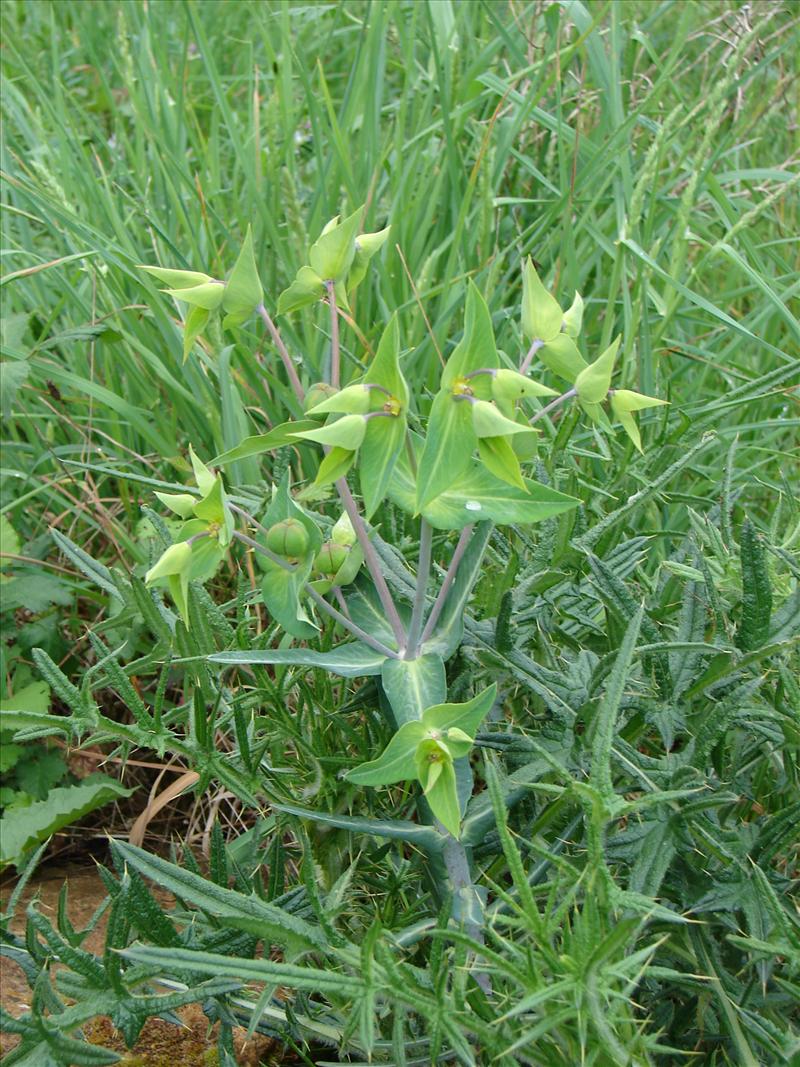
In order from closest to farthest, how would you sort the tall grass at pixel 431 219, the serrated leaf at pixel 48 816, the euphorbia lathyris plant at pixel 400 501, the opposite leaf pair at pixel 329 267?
the euphorbia lathyris plant at pixel 400 501
the opposite leaf pair at pixel 329 267
the serrated leaf at pixel 48 816
the tall grass at pixel 431 219

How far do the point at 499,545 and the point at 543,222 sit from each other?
0.92 metres

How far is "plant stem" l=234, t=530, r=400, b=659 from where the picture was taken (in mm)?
903

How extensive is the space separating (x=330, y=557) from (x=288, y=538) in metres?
0.10

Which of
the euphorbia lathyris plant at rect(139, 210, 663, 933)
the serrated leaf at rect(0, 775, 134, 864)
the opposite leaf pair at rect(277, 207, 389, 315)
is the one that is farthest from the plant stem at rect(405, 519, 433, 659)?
the serrated leaf at rect(0, 775, 134, 864)

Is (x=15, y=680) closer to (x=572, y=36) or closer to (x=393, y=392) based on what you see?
(x=393, y=392)

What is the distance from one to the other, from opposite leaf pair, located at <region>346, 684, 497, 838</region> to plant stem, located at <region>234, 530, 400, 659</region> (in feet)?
0.37

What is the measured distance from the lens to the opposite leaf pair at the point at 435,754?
0.87 meters

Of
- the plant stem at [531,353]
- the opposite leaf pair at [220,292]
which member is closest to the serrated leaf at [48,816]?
the opposite leaf pair at [220,292]

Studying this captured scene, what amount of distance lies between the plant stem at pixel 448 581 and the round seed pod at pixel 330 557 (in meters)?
0.09

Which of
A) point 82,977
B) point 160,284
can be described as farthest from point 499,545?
point 160,284

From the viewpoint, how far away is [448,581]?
976 mm

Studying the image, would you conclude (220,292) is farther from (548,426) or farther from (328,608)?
(548,426)

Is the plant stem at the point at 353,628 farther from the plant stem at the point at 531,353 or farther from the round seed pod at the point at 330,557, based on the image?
the plant stem at the point at 531,353

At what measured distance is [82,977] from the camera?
1.00 metres
